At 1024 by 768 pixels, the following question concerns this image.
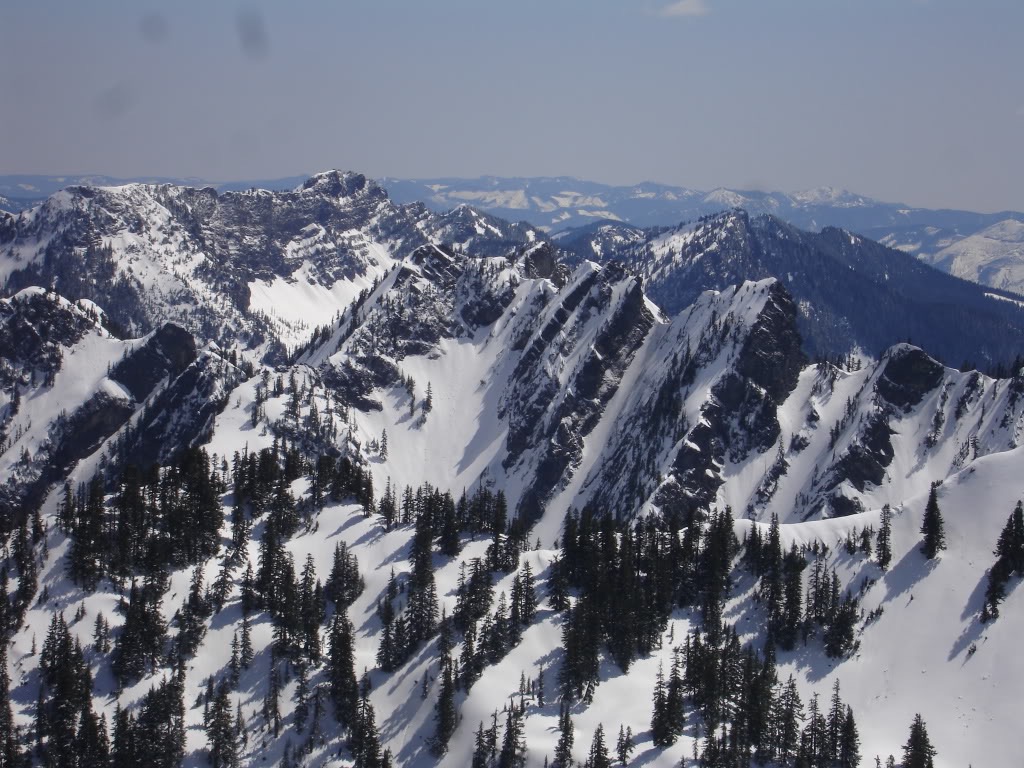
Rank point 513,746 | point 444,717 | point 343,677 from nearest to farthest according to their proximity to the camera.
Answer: point 513,746 < point 444,717 < point 343,677

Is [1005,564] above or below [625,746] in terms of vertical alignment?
above

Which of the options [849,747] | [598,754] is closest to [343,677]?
[598,754]

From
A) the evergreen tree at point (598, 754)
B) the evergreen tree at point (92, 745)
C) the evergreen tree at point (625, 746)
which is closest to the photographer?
the evergreen tree at point (598, 754)

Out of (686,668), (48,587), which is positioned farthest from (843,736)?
(48,587)

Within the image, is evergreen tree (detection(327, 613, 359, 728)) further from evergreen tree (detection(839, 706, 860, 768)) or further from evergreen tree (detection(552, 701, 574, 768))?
evergreen tree (detection(839, 706, 860, 768))

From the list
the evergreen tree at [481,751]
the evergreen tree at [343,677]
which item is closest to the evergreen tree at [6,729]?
the evergreen tree at [343,677]

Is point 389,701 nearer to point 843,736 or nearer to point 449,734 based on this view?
point 449,734

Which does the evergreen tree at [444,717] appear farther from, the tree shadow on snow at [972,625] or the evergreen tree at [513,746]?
the tree shadow on snow at [972,625]

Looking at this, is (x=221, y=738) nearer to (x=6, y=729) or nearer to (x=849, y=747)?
(x=6, y=729)
